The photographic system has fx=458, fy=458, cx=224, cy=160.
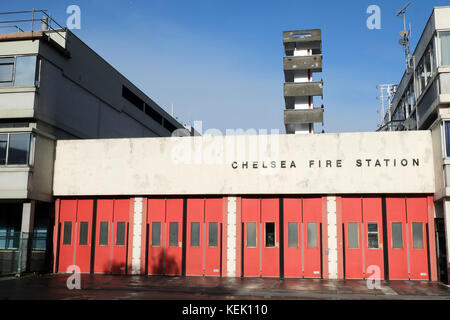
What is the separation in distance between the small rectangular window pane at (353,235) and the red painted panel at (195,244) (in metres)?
7.83

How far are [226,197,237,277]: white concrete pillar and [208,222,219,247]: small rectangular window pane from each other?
0.68m

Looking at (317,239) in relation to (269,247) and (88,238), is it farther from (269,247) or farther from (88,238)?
(88,238)

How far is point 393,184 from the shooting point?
77.5 feet

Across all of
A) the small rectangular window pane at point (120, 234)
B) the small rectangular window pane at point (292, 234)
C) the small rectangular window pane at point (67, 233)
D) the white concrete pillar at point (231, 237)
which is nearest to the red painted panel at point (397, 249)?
the small rectangular window pane at point (292, 234)

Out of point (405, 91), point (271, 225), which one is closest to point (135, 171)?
point (271, 225)

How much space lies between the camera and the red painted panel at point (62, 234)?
26328mm

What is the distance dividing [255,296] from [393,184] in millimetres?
10355

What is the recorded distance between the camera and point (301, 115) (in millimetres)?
46344

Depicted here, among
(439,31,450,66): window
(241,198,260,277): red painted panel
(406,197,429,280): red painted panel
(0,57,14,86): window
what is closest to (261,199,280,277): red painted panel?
(241,198,260,277): red painted panel

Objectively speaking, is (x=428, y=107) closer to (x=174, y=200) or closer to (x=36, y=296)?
(x=174, y=200)

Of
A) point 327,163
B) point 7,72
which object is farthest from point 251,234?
point 7,72

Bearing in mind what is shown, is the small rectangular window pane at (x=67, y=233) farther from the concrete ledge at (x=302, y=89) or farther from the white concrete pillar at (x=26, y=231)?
the concrete ledge at (x=302, y=89)

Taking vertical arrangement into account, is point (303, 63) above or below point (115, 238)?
above

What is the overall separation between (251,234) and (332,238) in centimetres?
428
